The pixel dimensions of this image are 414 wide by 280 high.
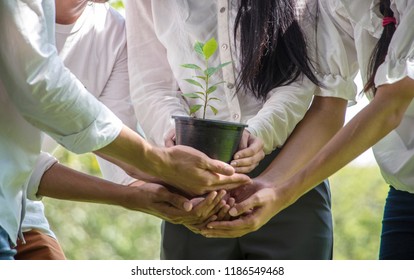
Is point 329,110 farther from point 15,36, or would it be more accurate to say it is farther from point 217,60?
point 15,36

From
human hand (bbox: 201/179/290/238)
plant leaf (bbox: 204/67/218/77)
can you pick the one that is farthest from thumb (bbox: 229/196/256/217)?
plant leaf (bbox: 204/67/218/77)

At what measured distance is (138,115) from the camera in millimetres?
2990

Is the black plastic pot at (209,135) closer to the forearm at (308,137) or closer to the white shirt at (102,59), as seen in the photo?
the forearm at (308,137)

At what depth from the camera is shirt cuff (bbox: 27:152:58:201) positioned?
2824 millimetres

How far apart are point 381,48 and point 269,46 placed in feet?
1.19

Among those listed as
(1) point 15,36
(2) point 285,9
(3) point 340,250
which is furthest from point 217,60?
(3) point 340,250

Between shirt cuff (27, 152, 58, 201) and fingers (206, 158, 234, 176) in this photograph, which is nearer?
fingers (206, 158, 234, 176)

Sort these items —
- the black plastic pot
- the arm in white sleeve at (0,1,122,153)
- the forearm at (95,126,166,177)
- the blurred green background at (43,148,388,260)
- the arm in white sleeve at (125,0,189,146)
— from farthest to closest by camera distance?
the blurred green background at (43,148,388,260)
the arm in white sleeve at (125,0,189,146)
the black plastic pot
the forearm at (95,126,166,177)
the arm in white sleeve at (0,1,122,153)

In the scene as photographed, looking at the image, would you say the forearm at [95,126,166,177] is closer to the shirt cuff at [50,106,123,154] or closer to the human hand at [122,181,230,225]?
the shirt cuff at [50,106,123,154]

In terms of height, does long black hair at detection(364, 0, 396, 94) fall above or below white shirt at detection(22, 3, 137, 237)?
above

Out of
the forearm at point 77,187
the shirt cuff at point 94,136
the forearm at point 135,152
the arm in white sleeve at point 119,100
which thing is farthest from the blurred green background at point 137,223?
the shirt cuff at point 94,136

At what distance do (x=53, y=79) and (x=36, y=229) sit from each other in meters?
0.80

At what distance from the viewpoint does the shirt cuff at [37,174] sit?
282cm

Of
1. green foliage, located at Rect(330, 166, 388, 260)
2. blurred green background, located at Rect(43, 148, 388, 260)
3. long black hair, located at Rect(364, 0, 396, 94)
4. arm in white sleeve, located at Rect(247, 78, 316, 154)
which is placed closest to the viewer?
long black hair, located at Rect(364, 0, 396, 94)
